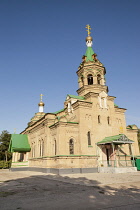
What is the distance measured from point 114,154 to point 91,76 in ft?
37.6

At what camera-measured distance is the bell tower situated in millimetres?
24837

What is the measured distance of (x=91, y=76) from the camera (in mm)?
25672

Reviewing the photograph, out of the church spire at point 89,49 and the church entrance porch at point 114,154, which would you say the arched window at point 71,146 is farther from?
the church spire at point 89,49

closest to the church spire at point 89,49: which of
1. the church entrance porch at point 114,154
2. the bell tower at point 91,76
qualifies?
the bell tower at point 91,76

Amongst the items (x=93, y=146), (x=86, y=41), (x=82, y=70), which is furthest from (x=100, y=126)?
(x=86, y=41)

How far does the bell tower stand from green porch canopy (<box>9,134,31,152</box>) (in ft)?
42.3

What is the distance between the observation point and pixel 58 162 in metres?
19.0

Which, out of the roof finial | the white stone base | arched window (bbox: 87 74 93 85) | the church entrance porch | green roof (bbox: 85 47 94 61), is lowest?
the white stone base

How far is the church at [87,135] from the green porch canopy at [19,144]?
438 mm

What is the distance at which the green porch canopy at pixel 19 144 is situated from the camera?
93.1 ft

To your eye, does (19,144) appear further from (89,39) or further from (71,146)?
(89,39)

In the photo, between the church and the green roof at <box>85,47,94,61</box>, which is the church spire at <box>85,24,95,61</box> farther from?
the church

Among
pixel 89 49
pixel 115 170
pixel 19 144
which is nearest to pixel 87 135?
pixel 115 170

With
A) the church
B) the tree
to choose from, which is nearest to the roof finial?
the church
